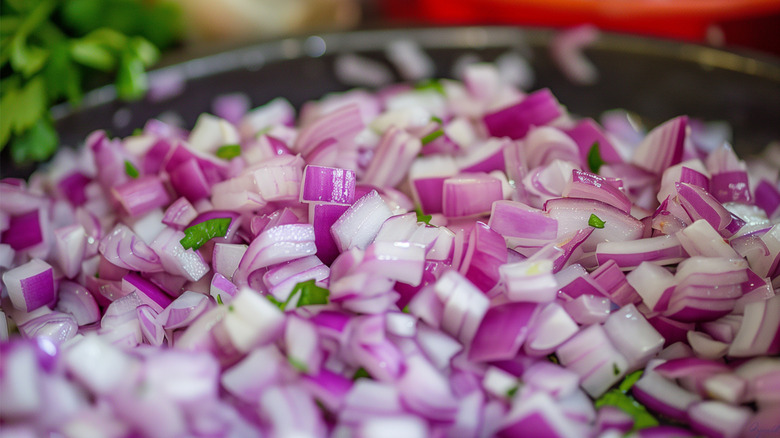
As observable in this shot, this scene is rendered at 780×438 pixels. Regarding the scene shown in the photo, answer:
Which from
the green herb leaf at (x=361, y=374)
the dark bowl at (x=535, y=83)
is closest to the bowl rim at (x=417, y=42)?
the dark bowl at (x=535, y=83)

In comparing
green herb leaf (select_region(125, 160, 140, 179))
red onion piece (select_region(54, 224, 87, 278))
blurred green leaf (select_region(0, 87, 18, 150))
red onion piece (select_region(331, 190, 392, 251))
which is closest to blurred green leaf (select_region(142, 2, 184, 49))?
blurred green leaf (select_region(0, 87, 18, 150))

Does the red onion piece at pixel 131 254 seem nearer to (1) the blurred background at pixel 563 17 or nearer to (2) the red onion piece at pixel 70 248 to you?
(2) the red onion piece at pixel 70 248

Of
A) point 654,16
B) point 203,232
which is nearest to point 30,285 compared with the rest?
point 203,232

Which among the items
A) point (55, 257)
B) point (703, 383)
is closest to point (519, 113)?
point (703, 383)

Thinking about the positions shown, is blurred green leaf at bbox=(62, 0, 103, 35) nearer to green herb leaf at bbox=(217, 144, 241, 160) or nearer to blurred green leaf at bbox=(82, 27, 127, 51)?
blurred green leaf at bbox=(82, 27, 127, 51)

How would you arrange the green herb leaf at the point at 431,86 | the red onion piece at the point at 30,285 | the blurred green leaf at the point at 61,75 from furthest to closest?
the green herb leaf at the point at 431,86, the blurred green leaf at the point at 61,75, the red onion piece at the point at 30,285

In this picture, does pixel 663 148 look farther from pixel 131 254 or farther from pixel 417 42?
pixel 131 254

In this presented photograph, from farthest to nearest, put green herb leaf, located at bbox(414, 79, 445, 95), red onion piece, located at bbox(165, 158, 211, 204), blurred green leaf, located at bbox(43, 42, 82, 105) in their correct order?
green herb leaf, located at bbox(414, 79, 445, 95) < blurred green leaf, located at bbox(43, 42, 82, 105) < red onion piece, located at bbox(165, 158, 211, 204)
